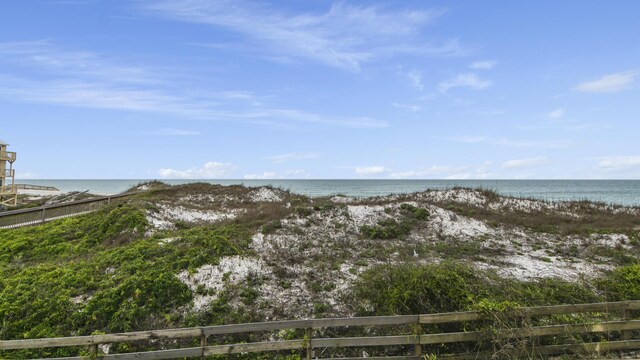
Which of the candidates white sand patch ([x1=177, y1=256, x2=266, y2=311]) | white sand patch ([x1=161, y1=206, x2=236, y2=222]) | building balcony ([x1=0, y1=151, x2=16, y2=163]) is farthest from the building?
white sand patch ([x1=177, y1=256, x2=266, y2=311])

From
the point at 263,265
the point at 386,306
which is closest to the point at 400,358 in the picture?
the point at 386,306

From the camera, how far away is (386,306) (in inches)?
376

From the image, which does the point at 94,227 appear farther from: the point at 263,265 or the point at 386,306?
the point at 386,306

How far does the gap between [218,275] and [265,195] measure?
72.7ft

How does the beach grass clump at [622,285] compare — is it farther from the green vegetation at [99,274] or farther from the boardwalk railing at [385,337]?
the green vegetation at [99,274]

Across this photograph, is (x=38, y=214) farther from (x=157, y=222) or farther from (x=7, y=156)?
(x=7, y=156)

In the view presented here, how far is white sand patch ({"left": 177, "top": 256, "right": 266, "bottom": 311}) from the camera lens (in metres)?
10.6

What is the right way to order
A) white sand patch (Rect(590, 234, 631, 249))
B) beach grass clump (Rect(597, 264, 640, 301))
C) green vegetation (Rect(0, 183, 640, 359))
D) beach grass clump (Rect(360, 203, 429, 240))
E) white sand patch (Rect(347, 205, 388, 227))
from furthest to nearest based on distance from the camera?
white sand patch (Rect(347, 205, 388, 227)) < beach grass clump (Rect(360, 203, 429, 240)) < white sand patch (Rect(590, 234, 631, 249)) < beach grass clump (Rect(597, 264, 640, 301)) < green vegetation (Rect(0, 183, 640, 359))

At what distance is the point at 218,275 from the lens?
11719 mm

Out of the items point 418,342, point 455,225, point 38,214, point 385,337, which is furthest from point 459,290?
point 38,214

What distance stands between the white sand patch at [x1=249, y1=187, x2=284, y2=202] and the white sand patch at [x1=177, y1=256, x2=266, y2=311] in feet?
63.1

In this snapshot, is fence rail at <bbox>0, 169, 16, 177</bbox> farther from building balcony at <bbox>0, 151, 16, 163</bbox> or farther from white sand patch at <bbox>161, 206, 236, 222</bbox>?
white sand patch at <bbox>161, 206, 236, 222</bbox>

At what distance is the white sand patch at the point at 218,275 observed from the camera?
34.7ft

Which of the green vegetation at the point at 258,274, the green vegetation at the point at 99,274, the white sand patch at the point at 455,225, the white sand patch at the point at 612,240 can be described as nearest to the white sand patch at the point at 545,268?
the green vegetation at the point at 258,274
